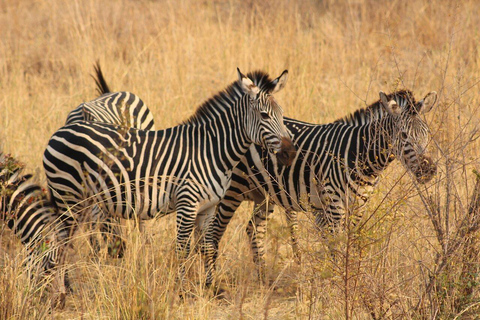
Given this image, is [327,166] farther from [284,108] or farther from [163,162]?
[284,108]

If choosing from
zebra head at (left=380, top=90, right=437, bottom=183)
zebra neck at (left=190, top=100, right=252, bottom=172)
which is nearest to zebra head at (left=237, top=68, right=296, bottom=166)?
zebra neck at (left=190, top=100, right=252, bottom=172)

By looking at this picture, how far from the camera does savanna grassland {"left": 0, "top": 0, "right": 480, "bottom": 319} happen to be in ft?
12.2

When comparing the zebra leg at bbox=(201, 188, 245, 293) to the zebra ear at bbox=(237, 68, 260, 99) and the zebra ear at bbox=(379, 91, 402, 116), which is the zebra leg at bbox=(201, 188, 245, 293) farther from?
the zebra ear at bbox=(379, 91, 402, 116)

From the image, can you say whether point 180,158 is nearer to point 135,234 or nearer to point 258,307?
point 135,234

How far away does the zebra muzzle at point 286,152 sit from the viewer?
4812 mm

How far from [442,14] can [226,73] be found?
405 cm

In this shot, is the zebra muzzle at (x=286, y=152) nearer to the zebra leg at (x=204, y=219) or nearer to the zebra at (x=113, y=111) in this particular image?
the zebra leg at (x=204, y=219)

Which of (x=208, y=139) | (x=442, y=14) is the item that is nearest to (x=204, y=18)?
(x=442, y=14)

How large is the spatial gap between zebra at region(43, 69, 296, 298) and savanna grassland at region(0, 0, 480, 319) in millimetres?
337

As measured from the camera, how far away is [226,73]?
898 cm

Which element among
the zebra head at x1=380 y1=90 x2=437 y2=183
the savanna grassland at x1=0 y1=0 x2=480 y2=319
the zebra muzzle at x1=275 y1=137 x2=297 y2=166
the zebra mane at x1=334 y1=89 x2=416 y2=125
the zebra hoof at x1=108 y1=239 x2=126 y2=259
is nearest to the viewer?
the savanna grassland at x1=0 y1=0 x2=480 y2=319

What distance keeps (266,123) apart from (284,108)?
3.08m

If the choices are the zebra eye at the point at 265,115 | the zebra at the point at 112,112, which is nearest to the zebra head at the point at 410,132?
the zebra eye at the point at 265,115

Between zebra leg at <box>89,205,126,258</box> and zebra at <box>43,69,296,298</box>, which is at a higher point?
zebra at <box>43,69,296,298</box>
